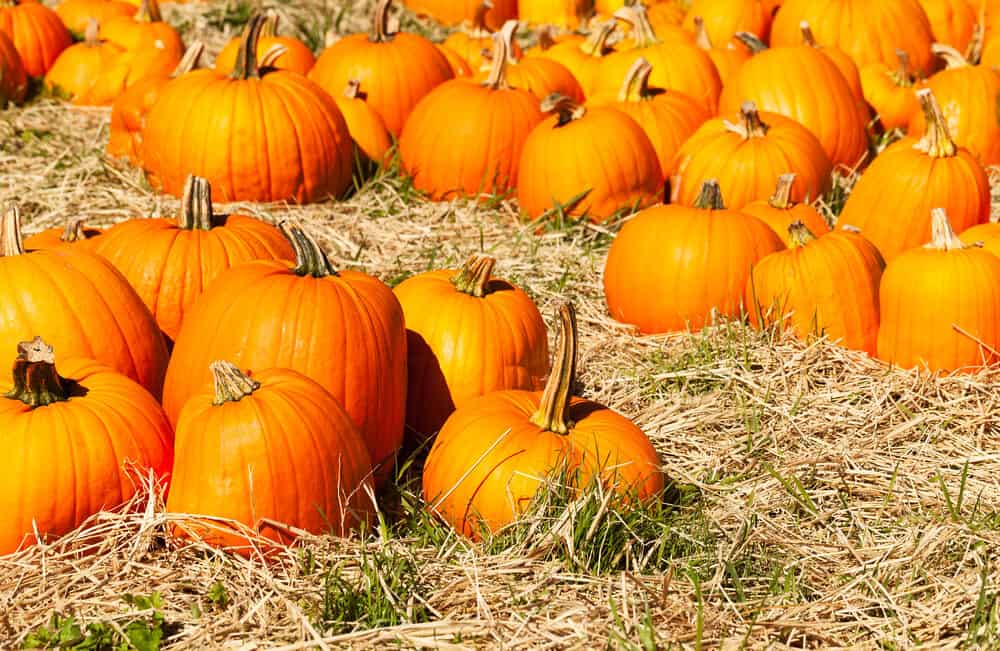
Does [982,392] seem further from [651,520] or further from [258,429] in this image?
[258,429]

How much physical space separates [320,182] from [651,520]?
3056 millimetres

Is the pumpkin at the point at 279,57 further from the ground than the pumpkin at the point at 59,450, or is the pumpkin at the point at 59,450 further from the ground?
the pumpkin at the point at 279,57

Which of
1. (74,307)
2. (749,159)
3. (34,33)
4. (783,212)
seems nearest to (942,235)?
(783,212)

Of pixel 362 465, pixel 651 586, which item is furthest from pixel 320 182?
pixel 651 586

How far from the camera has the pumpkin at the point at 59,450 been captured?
9.77 ft

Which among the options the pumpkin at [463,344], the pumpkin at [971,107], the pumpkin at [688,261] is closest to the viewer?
the pumpkin at [463,344]

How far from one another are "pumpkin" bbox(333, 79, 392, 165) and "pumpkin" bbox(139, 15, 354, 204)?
419 millimetres

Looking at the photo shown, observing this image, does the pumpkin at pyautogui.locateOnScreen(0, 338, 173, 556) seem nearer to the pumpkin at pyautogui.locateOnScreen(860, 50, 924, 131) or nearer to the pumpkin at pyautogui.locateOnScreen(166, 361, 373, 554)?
the pumpkin at pyautogui.locateOnScreen(166, 361, 373, 554)

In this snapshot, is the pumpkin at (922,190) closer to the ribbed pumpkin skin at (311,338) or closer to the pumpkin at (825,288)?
the pumpkin at (825,288)

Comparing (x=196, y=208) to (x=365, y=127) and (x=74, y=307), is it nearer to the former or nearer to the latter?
(x=74, y=307)

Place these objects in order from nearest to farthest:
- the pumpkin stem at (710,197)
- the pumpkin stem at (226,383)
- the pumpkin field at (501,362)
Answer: the pumpkin field at (501,362), the pumpkin stem at (226,383), the pumpkin stem at (710,197)

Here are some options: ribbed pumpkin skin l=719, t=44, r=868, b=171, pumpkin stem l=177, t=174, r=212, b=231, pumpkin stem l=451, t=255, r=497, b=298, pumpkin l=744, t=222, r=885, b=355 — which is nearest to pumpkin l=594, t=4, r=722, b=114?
ribbed pumpkin skin l=719, t=44, r=868, b=171

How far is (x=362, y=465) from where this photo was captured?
3.19 metres

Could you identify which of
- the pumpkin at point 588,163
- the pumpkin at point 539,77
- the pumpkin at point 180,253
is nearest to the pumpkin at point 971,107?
the pumpkin at point 588,163
